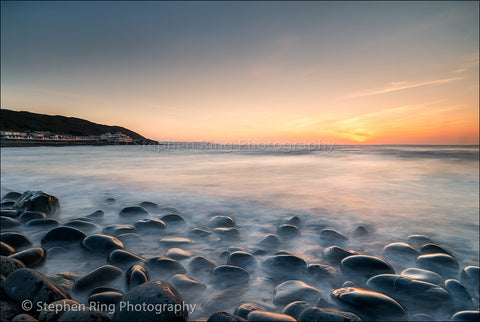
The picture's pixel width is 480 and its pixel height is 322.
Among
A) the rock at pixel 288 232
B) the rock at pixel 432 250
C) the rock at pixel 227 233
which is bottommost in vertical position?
the rock at pixel 227 233

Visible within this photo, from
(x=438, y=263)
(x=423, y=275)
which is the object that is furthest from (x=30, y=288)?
(x=438, y=263)

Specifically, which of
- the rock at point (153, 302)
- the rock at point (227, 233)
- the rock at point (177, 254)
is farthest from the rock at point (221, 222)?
the rock at point (153, 302)

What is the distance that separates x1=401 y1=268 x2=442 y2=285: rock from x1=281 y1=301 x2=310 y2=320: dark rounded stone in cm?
123

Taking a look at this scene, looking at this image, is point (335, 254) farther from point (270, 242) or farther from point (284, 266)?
point (270, 242)

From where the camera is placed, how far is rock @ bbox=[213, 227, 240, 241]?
3.04 meters

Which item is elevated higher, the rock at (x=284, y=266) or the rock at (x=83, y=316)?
the rock at (x=83, y=316)

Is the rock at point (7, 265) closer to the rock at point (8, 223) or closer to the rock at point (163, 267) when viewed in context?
the rock at point (163, 267)

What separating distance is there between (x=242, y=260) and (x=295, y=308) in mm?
823

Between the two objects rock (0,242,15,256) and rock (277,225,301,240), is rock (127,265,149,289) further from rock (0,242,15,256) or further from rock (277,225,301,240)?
rock (277,225,301,240)

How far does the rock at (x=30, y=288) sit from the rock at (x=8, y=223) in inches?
88.9

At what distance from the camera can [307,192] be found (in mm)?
6445

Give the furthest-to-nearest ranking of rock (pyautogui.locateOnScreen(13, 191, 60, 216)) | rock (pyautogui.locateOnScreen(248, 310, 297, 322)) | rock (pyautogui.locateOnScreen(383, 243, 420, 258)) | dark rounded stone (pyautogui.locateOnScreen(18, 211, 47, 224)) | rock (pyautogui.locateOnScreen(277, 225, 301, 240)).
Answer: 1. rock (pyautogui.locateOnScreen(13, 191, 60, 216))
2. dark rounded stone (pyautogui.locateOnScreen(18, 211, 47, 224))
3. rock (pyautogui.locateOnScreen(277, 225, 301, 240))
4. rock (pyautogui.locateOnScreen(383, 243, 420, 258))
5. rock (pyautogui.locateOnScreen(248, 310, 297, 322))

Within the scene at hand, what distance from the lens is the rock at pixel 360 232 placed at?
3.26m

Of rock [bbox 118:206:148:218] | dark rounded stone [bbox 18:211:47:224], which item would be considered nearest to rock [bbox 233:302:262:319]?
rock [bbox 118:206:148:218]
